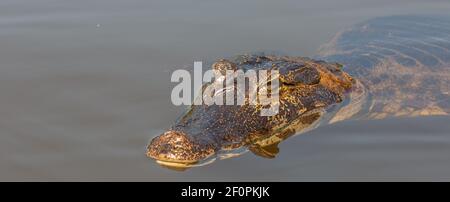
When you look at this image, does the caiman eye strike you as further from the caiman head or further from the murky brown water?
the murky brown water

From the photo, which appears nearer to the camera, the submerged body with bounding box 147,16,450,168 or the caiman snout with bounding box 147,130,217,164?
the caiman snout with bounding box 147,130,217,164

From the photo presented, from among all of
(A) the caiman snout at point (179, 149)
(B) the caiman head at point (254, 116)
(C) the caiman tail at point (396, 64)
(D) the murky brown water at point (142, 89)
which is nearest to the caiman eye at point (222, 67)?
(B) the caiman head at point (254, 116)

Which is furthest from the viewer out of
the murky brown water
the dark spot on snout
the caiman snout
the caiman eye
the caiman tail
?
the caiman tail

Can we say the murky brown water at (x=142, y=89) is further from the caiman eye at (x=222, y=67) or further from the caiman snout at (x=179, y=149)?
the caiman eye at (x=222, y=67)

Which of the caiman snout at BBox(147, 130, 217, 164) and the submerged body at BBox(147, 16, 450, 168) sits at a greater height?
the submerged body at BBox(147, 16, 450, 168)

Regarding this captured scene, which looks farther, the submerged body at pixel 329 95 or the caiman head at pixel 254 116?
the submerged body at pixel 329 95

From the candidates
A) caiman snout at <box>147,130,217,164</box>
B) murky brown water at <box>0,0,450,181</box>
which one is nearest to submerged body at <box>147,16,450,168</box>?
caiman snout at <box>147,130,217,164</box>

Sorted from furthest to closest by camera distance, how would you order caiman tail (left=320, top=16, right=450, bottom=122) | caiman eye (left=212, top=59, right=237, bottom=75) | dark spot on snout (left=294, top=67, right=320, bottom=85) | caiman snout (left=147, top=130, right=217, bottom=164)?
1. caiman tail (left=320, top=16, right=450, bottom=122)
2. dark spot on snout (left=294, top=67, right=320, bottom=85)
3. caiman eye (left=212, top=59, right=237, bottom=75)
4. caiman snout (left=147, top=130, right=217, bottom=164)
